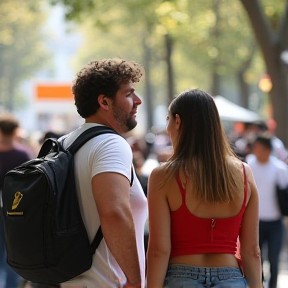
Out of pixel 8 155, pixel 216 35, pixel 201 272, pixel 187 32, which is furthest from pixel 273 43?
pixel 216 35

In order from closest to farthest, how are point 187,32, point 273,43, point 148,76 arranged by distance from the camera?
point 273,43, point 187,32, point 148,76

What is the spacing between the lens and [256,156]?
8781mm

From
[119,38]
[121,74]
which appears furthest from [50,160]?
[119,38]

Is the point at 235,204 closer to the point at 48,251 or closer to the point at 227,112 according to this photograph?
the point at 48,251

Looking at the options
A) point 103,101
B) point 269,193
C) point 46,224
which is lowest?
point 269,193

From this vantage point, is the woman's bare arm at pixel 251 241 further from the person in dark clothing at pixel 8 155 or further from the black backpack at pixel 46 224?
the person in dark clothing at pixel 8 155

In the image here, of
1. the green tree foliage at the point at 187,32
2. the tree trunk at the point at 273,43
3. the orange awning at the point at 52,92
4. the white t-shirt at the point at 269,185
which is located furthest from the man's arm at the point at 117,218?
the orange awning at the point at 52,92

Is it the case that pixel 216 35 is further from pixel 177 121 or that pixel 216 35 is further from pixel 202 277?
pixel 202 277

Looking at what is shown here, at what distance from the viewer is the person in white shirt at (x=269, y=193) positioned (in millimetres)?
8474

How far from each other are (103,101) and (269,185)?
5.11 meters

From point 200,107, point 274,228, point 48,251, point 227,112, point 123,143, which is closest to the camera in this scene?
point 48,251

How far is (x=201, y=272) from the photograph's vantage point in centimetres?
359

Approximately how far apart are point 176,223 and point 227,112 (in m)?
19.4

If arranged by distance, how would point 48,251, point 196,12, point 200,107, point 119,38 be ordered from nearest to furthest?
1. point 48,251
2. point 200,107
3. point 196,12
4. point 119,38
